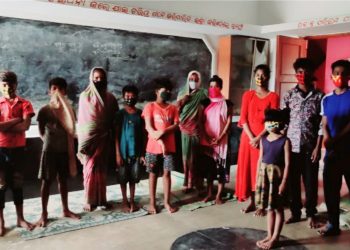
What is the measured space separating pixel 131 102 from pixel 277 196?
1.64 metres

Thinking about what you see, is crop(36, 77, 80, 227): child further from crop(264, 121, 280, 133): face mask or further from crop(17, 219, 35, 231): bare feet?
crop(264, 121, 280, 133): face mask

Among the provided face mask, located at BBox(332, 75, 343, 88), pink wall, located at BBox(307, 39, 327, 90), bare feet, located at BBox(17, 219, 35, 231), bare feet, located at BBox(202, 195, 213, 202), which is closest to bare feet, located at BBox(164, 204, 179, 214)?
bare feet, located at BBox(202, 195, 213, 202)

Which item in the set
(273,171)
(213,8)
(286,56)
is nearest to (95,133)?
(273,171)

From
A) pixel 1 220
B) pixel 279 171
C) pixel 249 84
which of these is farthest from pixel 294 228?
pixel 249 84

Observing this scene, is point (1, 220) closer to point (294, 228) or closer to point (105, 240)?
point (105, 240)

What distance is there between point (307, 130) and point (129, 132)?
1675 mm

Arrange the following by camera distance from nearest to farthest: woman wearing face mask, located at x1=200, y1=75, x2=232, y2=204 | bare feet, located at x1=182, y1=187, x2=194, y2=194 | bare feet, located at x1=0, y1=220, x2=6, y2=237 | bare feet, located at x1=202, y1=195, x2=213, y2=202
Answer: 1. bare feet, located at x1=0, y1=220, x2=6, y2=237
2. woman wearing face mask, located at x1=200, y1=75, x2=232, y2=204
3. bare feet, located at x1=202, y1=195, x2=213, y2=202
4. bare feet, located at x1=182, y1=187, x2=194, y2=194

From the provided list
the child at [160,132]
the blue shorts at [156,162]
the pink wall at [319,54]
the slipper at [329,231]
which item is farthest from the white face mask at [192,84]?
the pink wall at [319,54]

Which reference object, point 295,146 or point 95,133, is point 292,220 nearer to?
point 295,146

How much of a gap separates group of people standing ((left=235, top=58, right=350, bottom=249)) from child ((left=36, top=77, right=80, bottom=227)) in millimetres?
1697

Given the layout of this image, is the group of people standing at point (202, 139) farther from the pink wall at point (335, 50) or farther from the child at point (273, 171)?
the pink wall at point (335, 50)

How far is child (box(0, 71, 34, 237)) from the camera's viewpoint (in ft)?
10.1

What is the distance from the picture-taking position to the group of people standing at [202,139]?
3.02 metres

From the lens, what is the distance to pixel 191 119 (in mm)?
4238
